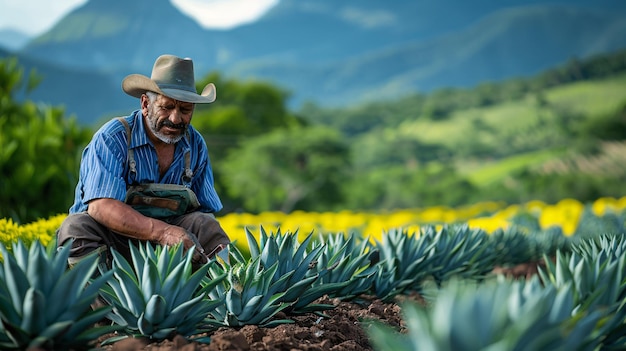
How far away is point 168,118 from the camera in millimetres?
3889

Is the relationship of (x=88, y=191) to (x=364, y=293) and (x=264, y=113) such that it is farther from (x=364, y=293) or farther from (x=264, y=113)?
(x=264, y=113)

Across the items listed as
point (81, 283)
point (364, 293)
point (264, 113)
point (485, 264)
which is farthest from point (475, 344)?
point (264, 113)

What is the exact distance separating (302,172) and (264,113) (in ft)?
37.1

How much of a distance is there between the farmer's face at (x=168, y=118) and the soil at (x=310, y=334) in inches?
→ 44.6

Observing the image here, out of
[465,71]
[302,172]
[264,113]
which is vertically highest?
[465,71]

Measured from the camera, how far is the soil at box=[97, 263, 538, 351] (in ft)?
9.04

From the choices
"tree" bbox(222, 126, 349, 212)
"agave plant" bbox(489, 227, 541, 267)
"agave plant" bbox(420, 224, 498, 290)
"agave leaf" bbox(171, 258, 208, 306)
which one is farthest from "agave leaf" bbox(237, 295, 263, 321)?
"tree" bbox(222, 126, 349, 212)

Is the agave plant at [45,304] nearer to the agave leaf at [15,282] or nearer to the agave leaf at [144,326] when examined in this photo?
the agave leaf at [15,282]

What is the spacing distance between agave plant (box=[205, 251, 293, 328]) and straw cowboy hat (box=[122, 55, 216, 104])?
3.27ft

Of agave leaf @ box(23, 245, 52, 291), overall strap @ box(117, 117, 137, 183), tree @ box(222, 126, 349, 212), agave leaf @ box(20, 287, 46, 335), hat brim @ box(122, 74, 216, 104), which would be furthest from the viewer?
tree @ box(222, 126, 349, 212)

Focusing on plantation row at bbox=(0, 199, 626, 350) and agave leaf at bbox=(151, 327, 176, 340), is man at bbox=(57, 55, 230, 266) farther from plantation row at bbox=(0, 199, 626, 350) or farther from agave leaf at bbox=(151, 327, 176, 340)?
agave leaf at bbox=(151, 327, 176, 340)

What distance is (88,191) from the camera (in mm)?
3754

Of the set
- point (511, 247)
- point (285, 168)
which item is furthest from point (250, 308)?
point (285, 168)

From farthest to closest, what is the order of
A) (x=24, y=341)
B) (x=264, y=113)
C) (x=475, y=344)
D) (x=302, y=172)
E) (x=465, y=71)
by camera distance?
(x=465, y=71)
(x=264, y=113)
(x=302, y=172)
(x=24, y=341)
(x=475, y=344)
